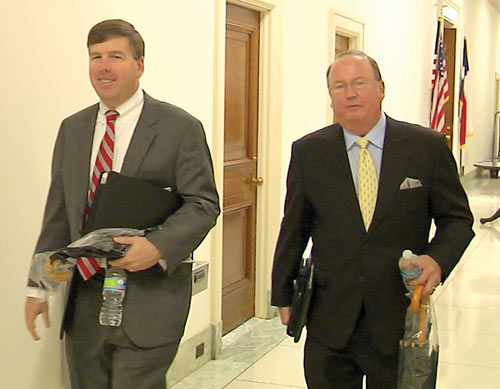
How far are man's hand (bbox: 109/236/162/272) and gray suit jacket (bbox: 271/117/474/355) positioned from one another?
0.57m

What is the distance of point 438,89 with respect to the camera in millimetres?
11250

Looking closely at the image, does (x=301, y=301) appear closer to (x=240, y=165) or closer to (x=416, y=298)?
(x=416, y=298)

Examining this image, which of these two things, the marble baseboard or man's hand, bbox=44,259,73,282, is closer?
man's hand, bbox=44,259,73,282

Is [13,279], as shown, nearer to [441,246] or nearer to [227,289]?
[441,246]

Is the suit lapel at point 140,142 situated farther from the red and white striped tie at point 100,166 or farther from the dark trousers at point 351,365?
the dark trousers at point 351,365

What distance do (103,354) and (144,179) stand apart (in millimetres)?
551

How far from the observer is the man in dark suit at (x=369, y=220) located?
96.3 inches

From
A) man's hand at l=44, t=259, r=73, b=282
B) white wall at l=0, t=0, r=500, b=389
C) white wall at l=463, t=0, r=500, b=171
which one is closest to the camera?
man's hand at l=44, t=259, r=73, b=282

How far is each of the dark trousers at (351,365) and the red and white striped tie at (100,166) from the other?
2.52 ft

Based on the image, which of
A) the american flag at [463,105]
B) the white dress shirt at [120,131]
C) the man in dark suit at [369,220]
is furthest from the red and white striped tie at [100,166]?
the american flag at [463,105]

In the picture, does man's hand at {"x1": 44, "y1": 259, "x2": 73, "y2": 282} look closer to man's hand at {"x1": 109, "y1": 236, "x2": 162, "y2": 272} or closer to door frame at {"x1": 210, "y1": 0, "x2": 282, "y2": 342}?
man's hand at {"x1": 109, "y1": 236, "x2": 162, "y2": 272}

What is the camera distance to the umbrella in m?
2.34

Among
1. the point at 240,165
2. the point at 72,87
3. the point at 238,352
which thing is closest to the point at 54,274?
the point at 72,87

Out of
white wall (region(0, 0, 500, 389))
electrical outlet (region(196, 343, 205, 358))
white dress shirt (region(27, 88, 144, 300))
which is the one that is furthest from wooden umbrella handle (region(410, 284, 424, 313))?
electrical outlet (region(196, 343, 205, 358))
